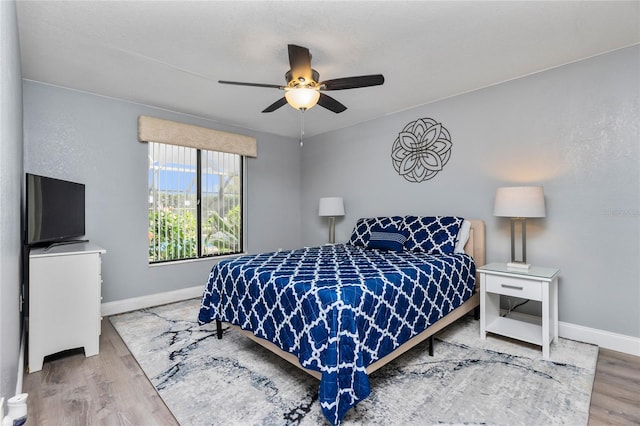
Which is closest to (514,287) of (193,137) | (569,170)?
(569,170)

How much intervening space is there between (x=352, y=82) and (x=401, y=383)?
2173 millimetres

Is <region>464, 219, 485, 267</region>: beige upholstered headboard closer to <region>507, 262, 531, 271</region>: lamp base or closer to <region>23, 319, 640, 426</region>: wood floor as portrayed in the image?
<region>507, 262, 531, 271</region>: lamp base

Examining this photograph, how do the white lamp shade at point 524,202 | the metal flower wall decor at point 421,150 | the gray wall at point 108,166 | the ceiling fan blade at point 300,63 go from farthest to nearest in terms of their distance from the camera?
the metal flower wall decor at point 421,150 → the gray wall at point 108,166 → the white lamp shade at point 524,202 → the ceiling fan blade at point 300,63

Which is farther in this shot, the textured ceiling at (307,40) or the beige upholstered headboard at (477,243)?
the beige upholstered headboard at (477,243)

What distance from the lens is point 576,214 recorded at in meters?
2.71

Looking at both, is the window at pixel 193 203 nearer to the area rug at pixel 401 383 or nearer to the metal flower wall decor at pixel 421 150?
the area rug at pixel 401 383

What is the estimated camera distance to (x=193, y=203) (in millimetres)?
4207

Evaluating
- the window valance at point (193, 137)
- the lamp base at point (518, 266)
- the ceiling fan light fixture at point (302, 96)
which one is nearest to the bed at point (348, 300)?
the lamp base at point (518, 266)

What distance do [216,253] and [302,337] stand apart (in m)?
3.06

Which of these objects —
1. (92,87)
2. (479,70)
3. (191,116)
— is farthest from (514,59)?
(92,87)

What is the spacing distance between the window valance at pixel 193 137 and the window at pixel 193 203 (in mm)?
172

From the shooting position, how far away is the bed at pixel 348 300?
1642 mm

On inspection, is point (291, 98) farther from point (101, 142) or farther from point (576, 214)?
point (576, 214)

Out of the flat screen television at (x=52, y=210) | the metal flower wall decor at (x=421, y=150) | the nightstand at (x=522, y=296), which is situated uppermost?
the metal flower wall decor at (x=421, y=150)
